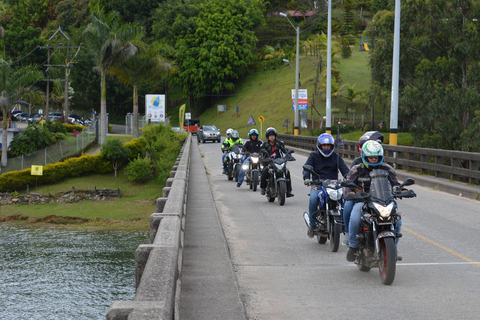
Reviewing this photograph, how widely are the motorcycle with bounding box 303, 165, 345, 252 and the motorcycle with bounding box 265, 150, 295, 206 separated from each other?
4.82 meters

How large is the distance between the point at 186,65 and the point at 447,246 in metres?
84.3

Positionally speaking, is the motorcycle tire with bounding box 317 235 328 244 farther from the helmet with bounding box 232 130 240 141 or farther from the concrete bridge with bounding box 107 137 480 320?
the helmet with bounding box 232 130 240 141

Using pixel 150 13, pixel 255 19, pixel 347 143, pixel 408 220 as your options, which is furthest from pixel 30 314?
pixel 150 13

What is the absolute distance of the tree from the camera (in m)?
90.9

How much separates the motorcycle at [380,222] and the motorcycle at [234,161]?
1275cm

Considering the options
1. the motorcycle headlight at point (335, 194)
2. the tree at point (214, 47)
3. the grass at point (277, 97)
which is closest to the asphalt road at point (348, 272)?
the motorcycle headlight at point (335, 194)

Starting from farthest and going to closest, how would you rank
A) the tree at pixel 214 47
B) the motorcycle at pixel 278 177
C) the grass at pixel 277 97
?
the tree at pixel 214 47 < the grass at pixel 277 97 < the motorcycle at pixel 278 177

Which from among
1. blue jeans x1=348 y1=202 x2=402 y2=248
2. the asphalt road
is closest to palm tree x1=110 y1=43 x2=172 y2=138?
the asphalt road

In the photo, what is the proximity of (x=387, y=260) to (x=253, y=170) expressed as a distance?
1144 centimetres

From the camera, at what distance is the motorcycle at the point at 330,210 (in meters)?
9.18

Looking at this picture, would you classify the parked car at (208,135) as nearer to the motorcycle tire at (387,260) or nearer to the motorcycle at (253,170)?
the motorcycle at (253,170)

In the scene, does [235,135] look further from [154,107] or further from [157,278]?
[154,107]

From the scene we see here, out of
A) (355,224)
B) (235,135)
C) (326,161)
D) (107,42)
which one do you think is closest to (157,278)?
(355,224)

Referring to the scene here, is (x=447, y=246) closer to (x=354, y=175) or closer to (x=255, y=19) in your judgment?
(x=354, y=175)
